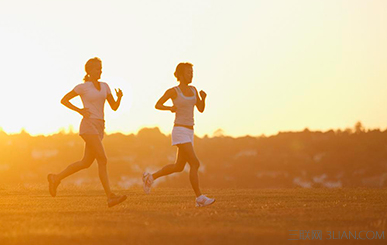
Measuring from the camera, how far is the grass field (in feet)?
24.3

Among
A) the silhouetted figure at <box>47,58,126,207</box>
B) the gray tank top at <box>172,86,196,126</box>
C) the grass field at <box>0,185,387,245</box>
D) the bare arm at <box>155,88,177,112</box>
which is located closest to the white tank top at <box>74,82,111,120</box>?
the silhouetted figure at <box>47,58,126,207</box>

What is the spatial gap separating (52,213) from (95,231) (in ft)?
9.26

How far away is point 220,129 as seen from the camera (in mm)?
33344

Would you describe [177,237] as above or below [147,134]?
below

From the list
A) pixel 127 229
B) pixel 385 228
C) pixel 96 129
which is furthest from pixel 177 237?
pixel 96 129

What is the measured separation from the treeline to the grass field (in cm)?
1475

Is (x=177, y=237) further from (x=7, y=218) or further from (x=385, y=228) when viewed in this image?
(x=7, y=218)

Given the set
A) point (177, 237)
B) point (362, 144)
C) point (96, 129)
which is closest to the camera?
point (177, 237)

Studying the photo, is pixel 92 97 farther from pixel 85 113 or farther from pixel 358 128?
pixel 358 128

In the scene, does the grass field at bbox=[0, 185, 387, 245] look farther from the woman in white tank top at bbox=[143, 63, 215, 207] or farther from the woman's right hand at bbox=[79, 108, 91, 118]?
the woman's right hand at bbox=[79, 108, 91, 118]

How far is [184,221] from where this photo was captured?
889 centimetres

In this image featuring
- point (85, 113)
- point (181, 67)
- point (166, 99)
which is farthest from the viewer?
point (181, 67)

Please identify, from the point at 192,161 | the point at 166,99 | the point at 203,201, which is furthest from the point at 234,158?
the point at 203,201

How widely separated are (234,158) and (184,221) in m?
22.2
